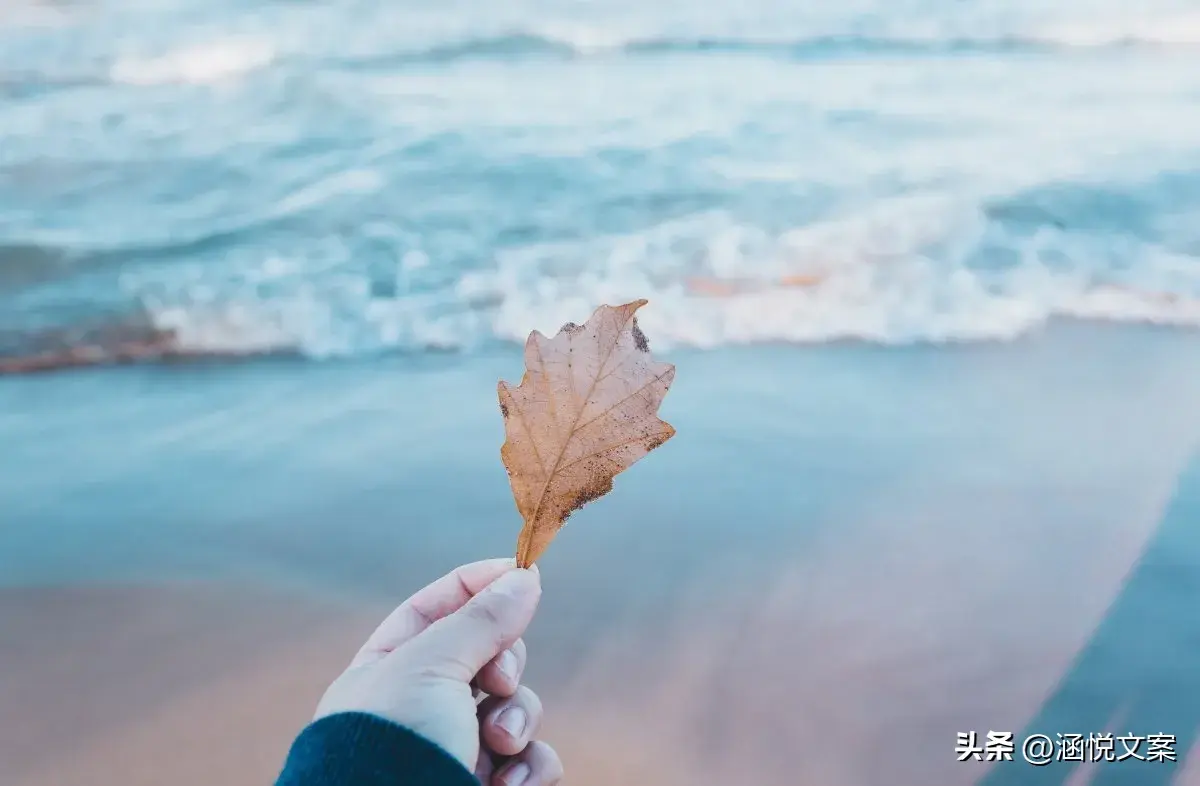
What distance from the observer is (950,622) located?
1.85 meters

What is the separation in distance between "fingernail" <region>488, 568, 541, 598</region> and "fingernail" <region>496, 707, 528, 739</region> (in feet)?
0.52

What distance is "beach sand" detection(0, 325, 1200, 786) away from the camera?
1656 mm

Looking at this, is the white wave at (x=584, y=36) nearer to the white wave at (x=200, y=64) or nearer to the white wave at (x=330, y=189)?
the white wave at (x=200, y=64)

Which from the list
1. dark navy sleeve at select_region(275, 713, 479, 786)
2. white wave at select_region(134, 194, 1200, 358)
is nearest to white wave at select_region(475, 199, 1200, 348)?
white wave at select_region(134, 194, 1200, 358)

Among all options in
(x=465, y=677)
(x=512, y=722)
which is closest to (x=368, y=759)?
(x=465, y=677)

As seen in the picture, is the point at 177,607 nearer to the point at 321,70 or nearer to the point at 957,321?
the point at 957,321

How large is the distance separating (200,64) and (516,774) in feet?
23.1

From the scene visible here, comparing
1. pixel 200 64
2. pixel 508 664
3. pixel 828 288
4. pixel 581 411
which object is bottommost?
pixel 828 288

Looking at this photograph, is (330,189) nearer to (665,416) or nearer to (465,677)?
(665,416)

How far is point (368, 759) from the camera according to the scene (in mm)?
886

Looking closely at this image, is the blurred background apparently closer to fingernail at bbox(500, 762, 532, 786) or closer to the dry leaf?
fingernail at bbox(500, 762, 532, 786)

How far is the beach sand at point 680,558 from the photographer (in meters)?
1.66

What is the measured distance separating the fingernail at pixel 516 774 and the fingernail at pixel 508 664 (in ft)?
0.38

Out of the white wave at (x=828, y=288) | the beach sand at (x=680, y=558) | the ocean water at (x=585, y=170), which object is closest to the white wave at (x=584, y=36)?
the ocean water at (x=585, y=170)
